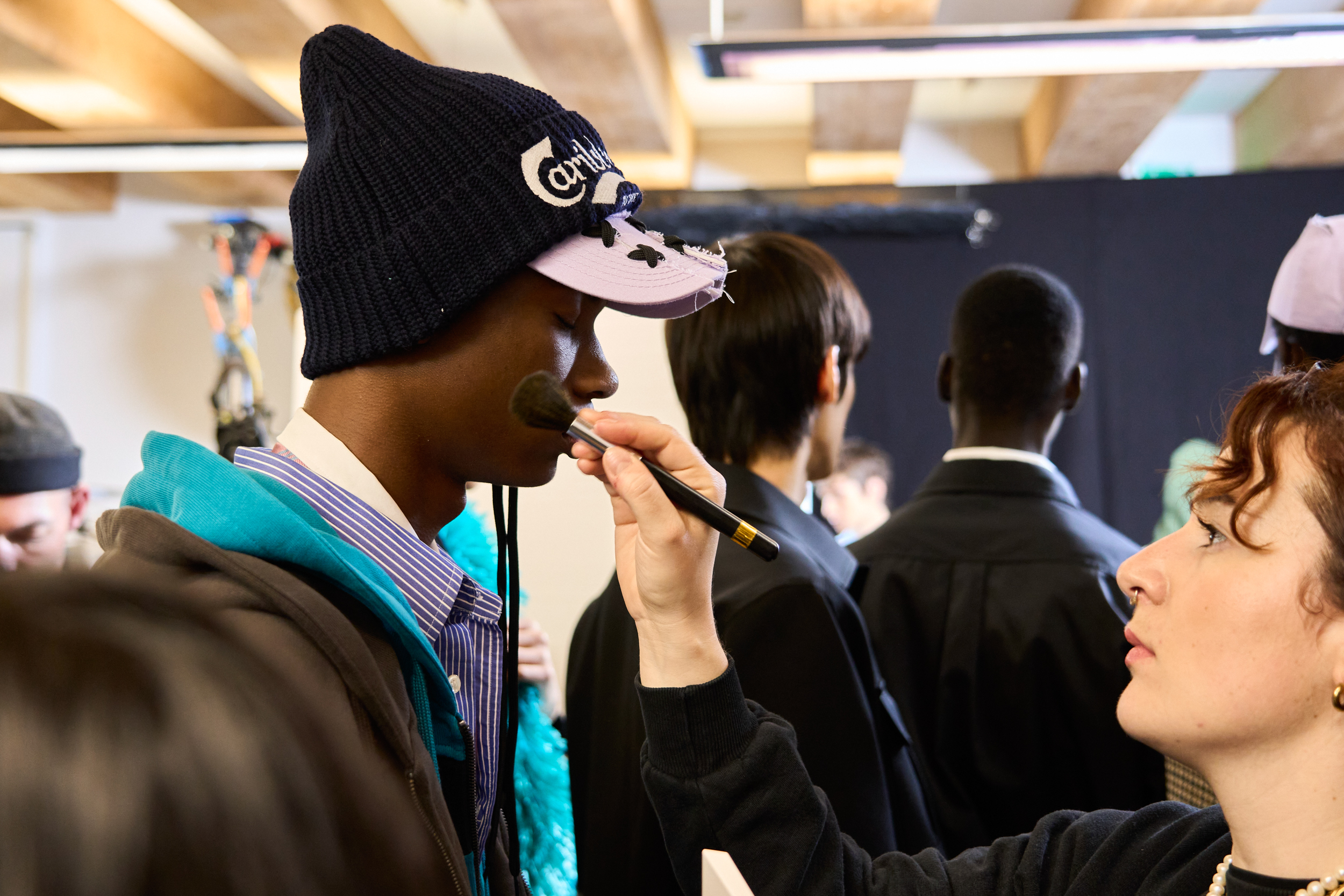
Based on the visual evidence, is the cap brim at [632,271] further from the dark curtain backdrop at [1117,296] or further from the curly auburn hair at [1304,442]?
the dark curtain backdrop at [1117,296]

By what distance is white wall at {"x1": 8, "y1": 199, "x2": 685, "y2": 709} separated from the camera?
685 centimetres

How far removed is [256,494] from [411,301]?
0.74 feet

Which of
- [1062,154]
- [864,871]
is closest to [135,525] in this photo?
[864,871]

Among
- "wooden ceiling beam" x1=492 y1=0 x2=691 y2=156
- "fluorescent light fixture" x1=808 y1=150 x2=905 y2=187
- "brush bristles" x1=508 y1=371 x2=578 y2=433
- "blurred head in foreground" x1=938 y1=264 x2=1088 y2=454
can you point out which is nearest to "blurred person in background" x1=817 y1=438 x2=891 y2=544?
"fluorescent light fixture" x1=808 y1=150 x2=905 y2=187

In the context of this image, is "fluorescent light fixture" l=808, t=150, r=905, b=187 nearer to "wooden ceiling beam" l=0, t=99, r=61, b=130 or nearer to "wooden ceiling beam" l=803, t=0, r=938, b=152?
"wooden ceiling beam" l=803, t=0, r=938, b=152

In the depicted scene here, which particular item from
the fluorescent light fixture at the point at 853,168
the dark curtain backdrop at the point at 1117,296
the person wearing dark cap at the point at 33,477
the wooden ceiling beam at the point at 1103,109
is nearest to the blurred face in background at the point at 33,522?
the person wearing dark cap at the point at 33,477

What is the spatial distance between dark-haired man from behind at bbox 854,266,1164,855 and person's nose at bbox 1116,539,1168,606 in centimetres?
72

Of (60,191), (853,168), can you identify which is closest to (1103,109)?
(853,168)

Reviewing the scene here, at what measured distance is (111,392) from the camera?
688 centimetres

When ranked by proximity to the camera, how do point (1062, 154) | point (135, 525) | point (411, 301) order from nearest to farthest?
point (135, 525), point (411, 301), point (1062, 154)

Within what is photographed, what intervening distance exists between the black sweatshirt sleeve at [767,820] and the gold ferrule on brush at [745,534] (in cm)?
18

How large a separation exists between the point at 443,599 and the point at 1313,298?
1.53 metres

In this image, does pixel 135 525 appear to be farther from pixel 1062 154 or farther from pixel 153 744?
pixel 1062 154

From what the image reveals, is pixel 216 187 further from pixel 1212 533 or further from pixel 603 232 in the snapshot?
pixel 1212 533
